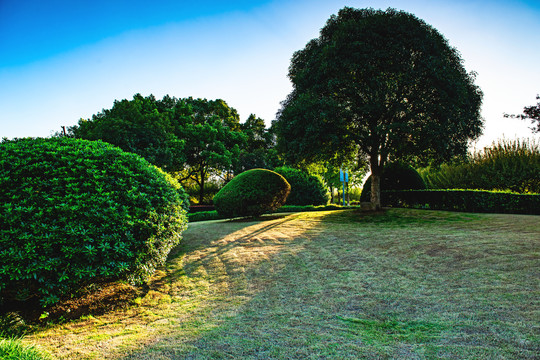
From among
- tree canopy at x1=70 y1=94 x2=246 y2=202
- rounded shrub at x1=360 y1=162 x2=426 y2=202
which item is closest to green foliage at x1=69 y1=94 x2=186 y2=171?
tree canopy at x1=70 y1=94 x2=246 y2=202

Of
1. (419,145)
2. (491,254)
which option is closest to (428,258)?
(491,254)

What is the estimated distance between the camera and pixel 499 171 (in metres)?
17.4

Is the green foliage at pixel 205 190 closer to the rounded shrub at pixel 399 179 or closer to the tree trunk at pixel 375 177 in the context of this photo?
the rounded shrub at pixel 399 179

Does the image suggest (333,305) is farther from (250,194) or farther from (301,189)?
(301,189)

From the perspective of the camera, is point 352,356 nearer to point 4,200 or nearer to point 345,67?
point 4,200

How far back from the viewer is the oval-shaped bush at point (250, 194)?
11266 mm

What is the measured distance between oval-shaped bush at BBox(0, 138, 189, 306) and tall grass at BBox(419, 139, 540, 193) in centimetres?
1550

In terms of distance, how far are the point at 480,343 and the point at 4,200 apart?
5.15 meters

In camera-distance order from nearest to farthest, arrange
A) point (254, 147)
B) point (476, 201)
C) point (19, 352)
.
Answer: point (19, 352) → point (476, 201) → point (254, 147)

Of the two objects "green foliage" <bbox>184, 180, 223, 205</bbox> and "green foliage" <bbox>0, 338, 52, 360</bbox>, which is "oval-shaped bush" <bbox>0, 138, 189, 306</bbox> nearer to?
"green foliage" <bbox>0, 338, 52, 360</bbox>

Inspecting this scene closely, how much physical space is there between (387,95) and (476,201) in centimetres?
622

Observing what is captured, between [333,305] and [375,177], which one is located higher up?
[375,177]

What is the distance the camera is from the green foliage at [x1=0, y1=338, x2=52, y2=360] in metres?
2.28

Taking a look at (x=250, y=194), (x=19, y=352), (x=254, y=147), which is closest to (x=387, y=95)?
(x=250, y=194)
